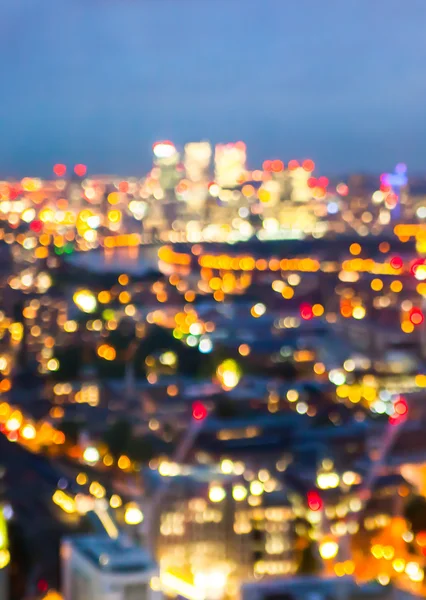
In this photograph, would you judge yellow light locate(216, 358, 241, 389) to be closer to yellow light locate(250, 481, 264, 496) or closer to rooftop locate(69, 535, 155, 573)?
yellow light locate(250, 481, 264, 496)

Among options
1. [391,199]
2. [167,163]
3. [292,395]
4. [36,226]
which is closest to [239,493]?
[292,395]

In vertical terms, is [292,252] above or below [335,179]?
below

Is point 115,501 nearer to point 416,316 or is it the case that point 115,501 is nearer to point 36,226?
point 416,316

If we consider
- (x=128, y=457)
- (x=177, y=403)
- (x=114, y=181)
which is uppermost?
(x=114, y=181)

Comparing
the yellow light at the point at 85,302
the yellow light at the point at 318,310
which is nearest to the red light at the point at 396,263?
the yellow light at the point at 318,310

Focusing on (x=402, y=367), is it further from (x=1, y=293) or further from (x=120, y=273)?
(x=120, y=273)

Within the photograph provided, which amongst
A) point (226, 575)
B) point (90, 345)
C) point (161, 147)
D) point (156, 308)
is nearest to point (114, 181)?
point (161, 147)
